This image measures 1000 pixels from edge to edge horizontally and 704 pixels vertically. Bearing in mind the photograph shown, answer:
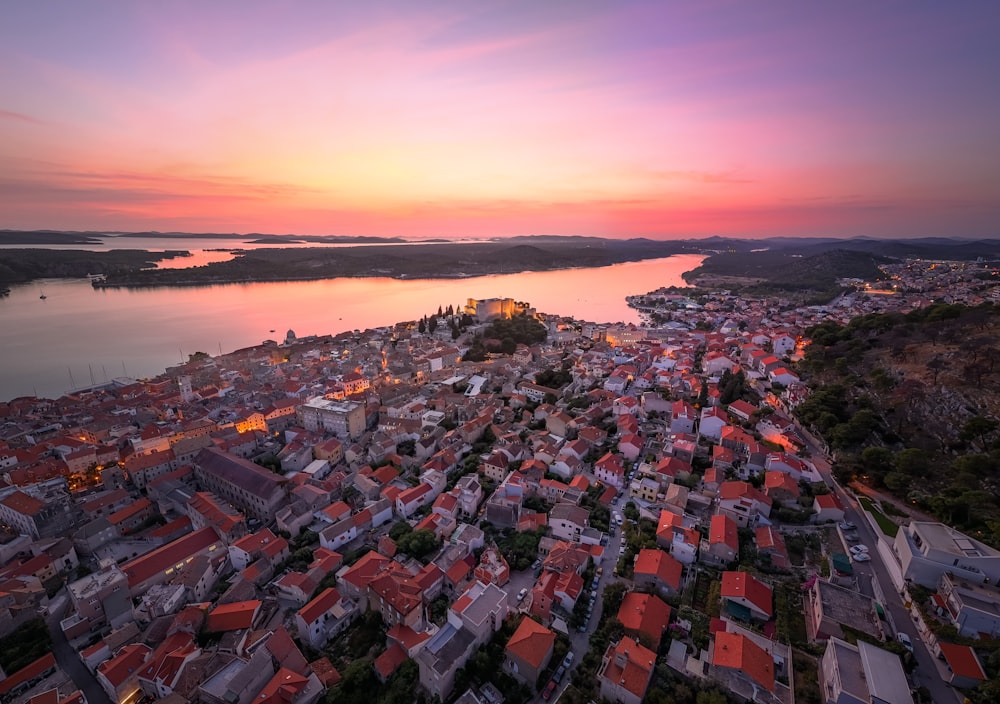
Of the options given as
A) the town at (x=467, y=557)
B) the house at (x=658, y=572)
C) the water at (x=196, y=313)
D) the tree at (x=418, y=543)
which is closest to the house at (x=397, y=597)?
the town at (x=467, y=557)

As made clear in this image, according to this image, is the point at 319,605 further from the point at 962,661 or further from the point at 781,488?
the point at 781,488

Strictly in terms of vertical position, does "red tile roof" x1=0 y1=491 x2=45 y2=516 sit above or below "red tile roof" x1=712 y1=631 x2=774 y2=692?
below

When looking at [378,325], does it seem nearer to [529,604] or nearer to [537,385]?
[537,385]

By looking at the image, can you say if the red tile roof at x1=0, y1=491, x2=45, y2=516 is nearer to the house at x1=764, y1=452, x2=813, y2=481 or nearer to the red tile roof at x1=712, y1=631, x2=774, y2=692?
the red tile roof at x1=712, y1=631, x2=774, y2=692

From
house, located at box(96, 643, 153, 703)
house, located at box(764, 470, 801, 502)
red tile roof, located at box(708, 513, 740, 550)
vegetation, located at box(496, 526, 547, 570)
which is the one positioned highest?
house, located at box(764, 470, 801, 502)

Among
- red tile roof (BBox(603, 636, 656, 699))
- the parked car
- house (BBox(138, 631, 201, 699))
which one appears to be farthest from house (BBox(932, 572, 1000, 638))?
house (BBox(138, 631, 201, 699))

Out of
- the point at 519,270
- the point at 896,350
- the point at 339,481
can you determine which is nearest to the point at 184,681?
the point at 339,481
